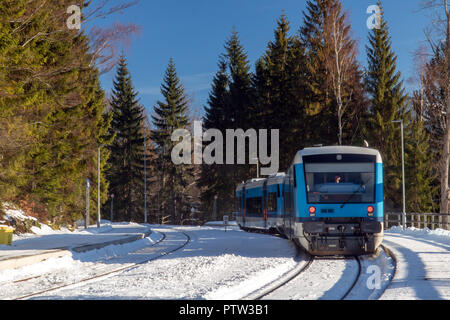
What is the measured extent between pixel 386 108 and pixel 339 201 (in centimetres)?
3506

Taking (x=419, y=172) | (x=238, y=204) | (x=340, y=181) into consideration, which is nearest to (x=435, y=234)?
(x=340, y=181)

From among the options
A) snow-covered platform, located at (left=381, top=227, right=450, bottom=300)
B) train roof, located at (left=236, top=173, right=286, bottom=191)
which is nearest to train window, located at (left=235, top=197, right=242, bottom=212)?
train roof, located at (left=236, top=173, right=286, bottom=191)

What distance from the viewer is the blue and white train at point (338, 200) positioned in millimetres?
13945

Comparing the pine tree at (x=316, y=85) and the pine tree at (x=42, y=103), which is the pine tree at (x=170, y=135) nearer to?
the pine tree at (x=316, y=85)

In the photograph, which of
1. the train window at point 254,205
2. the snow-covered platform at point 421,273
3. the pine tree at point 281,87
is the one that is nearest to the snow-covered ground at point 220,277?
the snow-covered platform at point 421,273

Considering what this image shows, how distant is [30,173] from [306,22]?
3013 cm

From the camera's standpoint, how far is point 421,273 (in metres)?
11.0

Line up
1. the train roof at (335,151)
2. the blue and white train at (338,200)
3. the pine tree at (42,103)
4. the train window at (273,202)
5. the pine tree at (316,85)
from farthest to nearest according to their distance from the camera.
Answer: the pine tree at (316,85) → the train window at (273,202) → the pine tree at (42,103) → the train roof at (335,151) → the blue and white train at (338,200)

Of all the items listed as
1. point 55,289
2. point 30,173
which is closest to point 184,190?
point 30,173

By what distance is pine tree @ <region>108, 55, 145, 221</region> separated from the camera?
219 ft

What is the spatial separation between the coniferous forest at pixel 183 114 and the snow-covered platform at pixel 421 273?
477cm

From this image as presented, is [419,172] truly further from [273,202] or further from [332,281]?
[332,281]

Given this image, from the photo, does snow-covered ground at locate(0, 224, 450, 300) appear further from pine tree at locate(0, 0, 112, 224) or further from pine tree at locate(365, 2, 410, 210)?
pine tree at locate(365, 2, 410, 210)
